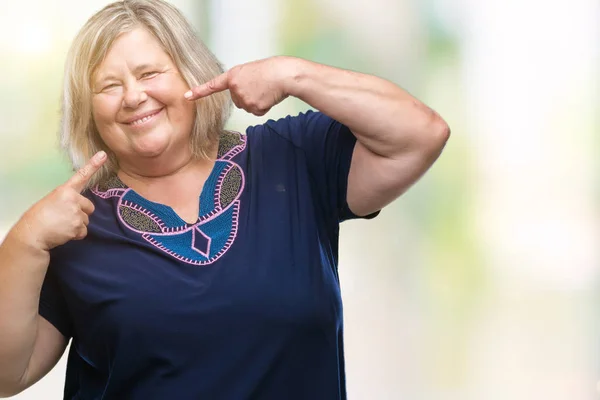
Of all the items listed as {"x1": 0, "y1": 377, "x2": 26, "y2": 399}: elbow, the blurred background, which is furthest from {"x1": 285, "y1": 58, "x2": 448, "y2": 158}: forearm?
the blurred background

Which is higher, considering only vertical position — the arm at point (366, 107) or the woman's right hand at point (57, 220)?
the arm at point (366, 107)

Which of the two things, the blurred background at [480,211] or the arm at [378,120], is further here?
the blurred background at [480,211]

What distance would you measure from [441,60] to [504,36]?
0.22 m

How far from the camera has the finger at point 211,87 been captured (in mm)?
1466

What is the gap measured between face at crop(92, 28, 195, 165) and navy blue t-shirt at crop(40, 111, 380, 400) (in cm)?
10

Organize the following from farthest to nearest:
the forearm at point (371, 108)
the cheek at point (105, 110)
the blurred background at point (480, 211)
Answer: the blurred background at point (480, 211)
the cheek at point (105, 110)
the forearm at point (371, 108)

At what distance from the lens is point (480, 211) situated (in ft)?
9.78

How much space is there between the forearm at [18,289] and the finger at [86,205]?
0.09 meters

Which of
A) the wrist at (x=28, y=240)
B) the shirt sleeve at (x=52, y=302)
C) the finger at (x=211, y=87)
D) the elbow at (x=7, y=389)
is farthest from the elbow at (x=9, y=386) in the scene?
the finger at (x=211, y=87)

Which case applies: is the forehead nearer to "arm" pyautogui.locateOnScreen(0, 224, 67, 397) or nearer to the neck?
the neck

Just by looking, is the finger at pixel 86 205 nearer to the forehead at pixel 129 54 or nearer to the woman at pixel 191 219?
the woman at pixel 191 219

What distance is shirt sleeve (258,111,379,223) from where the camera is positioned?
1517 mm

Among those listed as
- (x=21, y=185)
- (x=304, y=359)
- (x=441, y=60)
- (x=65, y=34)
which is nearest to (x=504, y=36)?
(x=441, y=60)

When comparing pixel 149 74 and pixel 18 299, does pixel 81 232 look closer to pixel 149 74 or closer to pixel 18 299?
pixel 18 299
